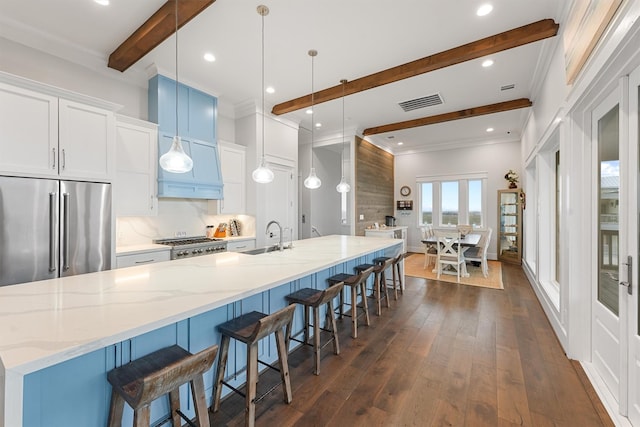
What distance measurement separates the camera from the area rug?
4.89 meters

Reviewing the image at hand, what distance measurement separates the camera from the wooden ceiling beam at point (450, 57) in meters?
2.70

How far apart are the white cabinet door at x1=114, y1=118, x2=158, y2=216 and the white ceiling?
2.69 feet

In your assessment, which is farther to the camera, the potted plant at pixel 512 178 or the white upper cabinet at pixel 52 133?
the potted plant at pixel 512 178

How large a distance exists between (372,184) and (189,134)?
174 inches

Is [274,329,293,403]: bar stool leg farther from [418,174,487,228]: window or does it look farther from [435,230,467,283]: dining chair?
[418,174,487,228]: window

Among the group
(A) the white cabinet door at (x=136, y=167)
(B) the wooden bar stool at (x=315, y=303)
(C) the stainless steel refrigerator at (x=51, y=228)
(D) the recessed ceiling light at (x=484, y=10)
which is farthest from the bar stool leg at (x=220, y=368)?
(D) the recessed ceiling light at (x=484, y=10)

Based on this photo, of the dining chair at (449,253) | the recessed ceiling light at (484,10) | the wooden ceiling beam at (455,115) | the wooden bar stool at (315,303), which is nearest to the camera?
the wooden bar stool at (315,303)

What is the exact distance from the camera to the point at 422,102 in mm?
4758

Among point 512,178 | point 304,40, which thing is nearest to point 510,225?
point 512,178

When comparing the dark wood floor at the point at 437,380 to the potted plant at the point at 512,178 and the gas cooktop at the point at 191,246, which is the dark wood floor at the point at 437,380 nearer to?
the gas cooktop at the point at 191,246

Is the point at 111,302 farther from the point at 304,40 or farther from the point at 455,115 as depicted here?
the point at 455,115

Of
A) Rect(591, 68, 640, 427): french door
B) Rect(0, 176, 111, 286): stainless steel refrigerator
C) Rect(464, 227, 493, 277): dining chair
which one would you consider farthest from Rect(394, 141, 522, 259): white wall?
Rect(0, 176, 111, 286): stainless steel refrigerator

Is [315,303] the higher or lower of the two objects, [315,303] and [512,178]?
the lower

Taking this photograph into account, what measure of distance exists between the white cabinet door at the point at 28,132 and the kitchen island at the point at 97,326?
4.83 ft
